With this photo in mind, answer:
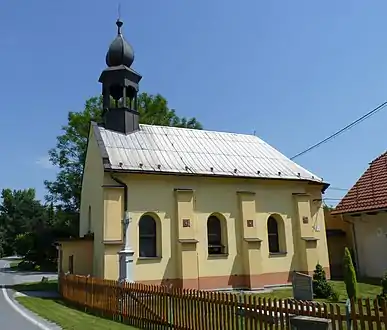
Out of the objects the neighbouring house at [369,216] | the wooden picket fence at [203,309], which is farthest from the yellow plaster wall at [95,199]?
the neighbouring house at [369,216]

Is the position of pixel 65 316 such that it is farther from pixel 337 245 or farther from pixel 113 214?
pixel 337 245

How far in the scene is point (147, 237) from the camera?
1947cm

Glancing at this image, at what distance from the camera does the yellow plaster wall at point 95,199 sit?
1889 cm

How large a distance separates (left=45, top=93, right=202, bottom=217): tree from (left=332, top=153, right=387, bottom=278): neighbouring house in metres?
24.8

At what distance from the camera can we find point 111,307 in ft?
40.1

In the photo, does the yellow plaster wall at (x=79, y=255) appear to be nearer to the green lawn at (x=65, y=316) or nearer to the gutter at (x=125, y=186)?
the green lawn at (x=65, y=316)

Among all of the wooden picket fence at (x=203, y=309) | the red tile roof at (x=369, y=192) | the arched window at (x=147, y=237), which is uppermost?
the red tile roof at (x=369, y=192)

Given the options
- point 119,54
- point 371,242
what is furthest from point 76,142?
point 371,242

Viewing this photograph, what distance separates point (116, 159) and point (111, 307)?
8.73 m

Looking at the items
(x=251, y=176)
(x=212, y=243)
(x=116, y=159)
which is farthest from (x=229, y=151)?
(x=116, y=159)

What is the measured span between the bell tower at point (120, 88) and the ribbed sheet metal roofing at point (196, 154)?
0.71 metres

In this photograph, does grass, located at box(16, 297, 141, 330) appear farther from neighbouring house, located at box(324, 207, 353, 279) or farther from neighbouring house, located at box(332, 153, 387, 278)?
neighbouring house, located at box(324, 207, 353, 279)

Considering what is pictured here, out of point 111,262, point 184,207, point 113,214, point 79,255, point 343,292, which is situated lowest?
point 343,292

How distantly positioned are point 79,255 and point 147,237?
12.0 feet
